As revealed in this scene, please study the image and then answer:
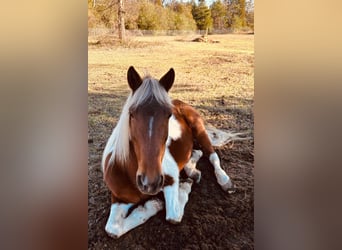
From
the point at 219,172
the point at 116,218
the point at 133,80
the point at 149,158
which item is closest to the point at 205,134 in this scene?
the point at 219,172

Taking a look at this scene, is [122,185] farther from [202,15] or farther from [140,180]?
[202,15]

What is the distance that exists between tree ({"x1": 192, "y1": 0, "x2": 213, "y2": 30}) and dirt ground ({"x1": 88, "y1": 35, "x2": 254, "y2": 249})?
8cm

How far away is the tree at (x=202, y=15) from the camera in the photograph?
1438 mm

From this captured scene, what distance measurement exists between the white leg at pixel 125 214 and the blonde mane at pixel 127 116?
0.20 m

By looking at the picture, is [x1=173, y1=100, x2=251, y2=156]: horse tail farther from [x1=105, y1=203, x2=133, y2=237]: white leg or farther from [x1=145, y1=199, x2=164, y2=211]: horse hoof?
[x1=105, y1=203, x2=133, y2=237]: white leg

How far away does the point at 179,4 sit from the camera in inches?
56.4

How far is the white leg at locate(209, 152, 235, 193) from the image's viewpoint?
1.42 m

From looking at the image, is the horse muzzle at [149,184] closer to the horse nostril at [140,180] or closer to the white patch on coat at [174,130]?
the horse nostril at [140,180]

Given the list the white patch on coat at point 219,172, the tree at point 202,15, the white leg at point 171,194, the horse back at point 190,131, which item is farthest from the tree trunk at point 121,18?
the white patch on coat at point 219,172

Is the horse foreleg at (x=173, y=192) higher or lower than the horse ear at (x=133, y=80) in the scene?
lower

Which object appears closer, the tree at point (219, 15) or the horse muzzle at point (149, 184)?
the horse muzzle at point (149, 184)

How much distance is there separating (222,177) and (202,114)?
295mm
